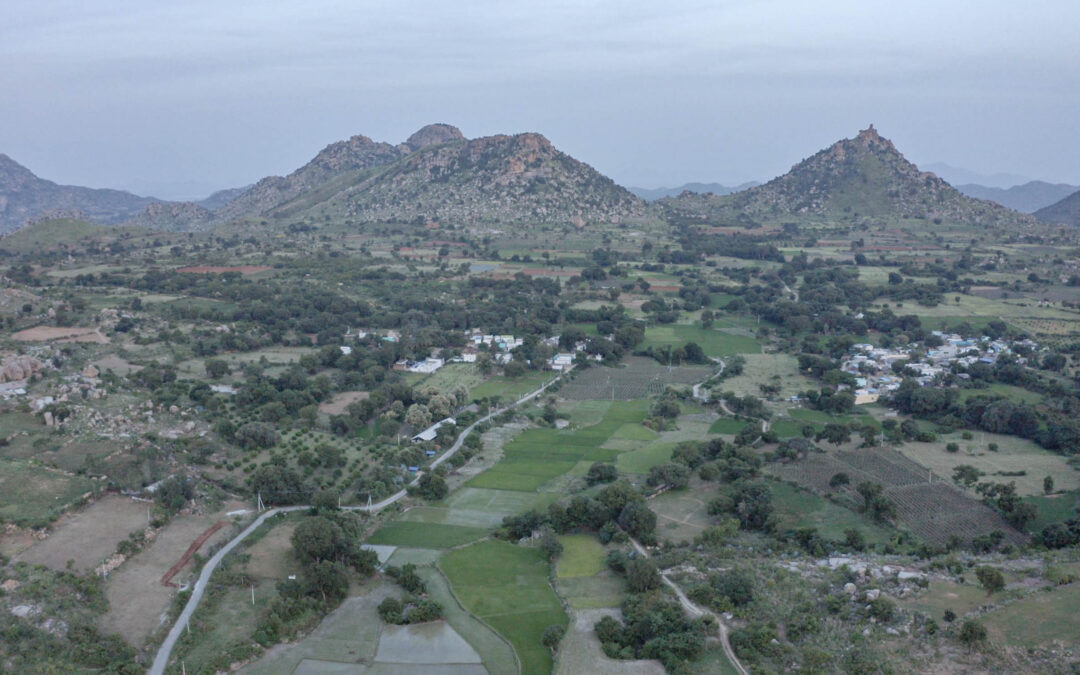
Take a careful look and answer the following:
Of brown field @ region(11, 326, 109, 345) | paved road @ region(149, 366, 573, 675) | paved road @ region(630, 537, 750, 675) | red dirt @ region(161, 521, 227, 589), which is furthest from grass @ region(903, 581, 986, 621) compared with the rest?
brown field @ region(11, 326, 109, 345)

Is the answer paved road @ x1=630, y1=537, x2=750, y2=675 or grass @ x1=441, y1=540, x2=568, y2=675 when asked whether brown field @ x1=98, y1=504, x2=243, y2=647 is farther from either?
paved road @ x1=630, y1=537, x2=750, y2=675

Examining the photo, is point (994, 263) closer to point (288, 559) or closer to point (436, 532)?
point (436, 532)

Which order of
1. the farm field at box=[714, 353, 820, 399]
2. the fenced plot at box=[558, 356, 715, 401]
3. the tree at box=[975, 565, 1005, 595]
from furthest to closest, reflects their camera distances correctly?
the farm field at box=[714, 353, 820, 399] < the fenced plot at box=[558, 356, 715, 401] < the tree at box=[975, 565, 1005, 595]

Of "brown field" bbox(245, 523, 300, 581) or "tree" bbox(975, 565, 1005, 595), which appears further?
"brown field" bbox(245, 523, 300, 581)

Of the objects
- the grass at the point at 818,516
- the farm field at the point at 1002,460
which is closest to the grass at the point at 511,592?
the grass at the point at 818,516

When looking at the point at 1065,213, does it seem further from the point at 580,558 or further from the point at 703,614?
the point at 703,614

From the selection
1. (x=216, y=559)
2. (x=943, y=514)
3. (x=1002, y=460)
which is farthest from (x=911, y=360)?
(x=216, y=559)
